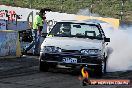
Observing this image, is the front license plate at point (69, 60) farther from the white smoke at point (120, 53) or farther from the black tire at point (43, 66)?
the white smoke at point (120, 53)

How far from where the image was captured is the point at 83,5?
41.2 m

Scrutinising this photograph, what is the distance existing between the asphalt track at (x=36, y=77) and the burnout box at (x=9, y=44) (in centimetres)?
184

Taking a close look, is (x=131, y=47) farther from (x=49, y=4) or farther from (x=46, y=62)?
(x=49, y=4)

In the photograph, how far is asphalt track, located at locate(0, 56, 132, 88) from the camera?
33.9ft

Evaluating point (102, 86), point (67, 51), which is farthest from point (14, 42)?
point (102, 86)

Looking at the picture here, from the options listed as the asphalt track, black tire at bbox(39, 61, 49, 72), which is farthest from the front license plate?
black tire at bbox(39, 61, 49, 72)

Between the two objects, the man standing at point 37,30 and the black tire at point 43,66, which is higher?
the man standing at point 37,30

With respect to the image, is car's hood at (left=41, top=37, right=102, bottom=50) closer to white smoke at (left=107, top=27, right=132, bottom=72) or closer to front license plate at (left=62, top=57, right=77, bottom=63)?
front license plate at (left=62, top=57, right=77, bottom=63)

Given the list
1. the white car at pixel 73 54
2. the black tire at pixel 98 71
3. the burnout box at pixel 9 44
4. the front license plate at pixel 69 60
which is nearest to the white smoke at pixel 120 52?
the black tire at pixel 98 71

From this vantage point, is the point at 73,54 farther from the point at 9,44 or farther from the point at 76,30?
the point at 9,44

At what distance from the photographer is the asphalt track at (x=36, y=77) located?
10.3m

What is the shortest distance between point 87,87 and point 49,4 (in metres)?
34.1

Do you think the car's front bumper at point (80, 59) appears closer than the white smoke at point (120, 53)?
Yes

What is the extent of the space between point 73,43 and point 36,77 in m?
1.61
